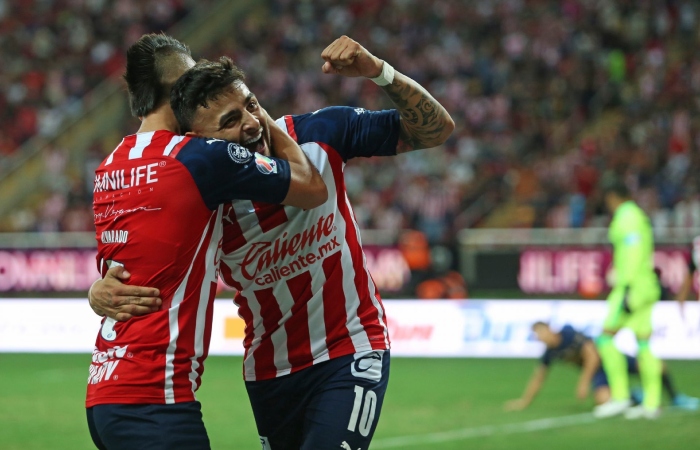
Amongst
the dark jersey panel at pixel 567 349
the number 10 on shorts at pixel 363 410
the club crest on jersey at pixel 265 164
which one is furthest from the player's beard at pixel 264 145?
the dark jersey panel at pixel 567 349

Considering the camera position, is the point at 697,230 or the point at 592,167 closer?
the point at 697,230

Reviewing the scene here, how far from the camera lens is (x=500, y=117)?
21969mm

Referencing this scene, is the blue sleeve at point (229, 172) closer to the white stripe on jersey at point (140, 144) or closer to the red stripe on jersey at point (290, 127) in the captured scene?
the white stripe on jersey at point (140, 144)

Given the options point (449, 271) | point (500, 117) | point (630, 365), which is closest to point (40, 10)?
point (500, 117)

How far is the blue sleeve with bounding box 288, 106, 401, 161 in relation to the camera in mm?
4254

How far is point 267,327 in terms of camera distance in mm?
4262

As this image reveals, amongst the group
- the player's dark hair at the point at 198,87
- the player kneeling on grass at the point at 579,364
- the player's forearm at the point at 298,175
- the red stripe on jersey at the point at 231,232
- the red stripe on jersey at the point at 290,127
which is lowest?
the player kneeling on grass at the point at 579,364

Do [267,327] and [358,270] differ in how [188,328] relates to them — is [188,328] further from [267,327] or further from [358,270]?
[358,270]

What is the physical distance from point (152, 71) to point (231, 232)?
2.20ft

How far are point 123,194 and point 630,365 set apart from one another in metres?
8.13

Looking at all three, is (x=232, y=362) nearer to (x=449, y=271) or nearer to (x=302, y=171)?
(x=449, y=271)

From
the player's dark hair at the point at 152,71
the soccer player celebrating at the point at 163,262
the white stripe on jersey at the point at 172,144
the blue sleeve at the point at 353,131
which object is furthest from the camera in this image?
the blue sleeve at the point at 353,131

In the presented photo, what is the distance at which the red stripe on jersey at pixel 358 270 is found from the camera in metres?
4.23

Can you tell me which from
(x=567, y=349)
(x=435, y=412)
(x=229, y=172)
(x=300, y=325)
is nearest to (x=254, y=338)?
(x=300, y=325)
